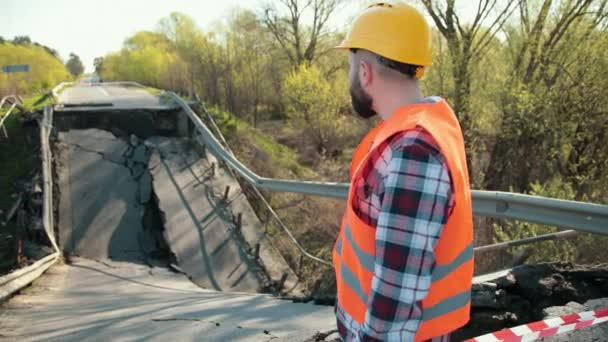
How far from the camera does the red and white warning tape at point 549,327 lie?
2.44 meters

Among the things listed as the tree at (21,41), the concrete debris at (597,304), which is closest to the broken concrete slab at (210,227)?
the concrete debris at (597,304)

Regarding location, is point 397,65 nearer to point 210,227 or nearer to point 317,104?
point 210,227

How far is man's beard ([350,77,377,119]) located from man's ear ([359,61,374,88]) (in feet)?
0.07

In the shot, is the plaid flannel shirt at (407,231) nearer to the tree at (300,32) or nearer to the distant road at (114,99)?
the distant road at (114,99)

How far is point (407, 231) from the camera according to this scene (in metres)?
1.35

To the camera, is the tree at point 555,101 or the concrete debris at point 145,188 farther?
the tree at point 555,101

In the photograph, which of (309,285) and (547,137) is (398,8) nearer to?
(309,285)

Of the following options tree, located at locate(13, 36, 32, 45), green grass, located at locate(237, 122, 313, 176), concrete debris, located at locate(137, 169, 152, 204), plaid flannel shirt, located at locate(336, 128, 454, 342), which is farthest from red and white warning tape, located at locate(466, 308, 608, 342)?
tree, located at locate(13, 36, 32, 45)

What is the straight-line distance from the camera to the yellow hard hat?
5.04ft

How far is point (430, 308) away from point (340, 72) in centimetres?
2622

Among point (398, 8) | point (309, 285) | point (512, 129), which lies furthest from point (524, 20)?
point (398, 8)

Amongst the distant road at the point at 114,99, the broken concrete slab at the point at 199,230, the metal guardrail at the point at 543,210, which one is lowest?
the broken concrete slab at the point at 199,230

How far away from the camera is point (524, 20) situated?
1365 cm

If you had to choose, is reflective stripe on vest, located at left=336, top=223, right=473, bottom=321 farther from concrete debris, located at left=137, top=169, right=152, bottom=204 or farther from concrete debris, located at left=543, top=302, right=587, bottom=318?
concrete debris, located at left=137, top=169, right=152, bottom=204
